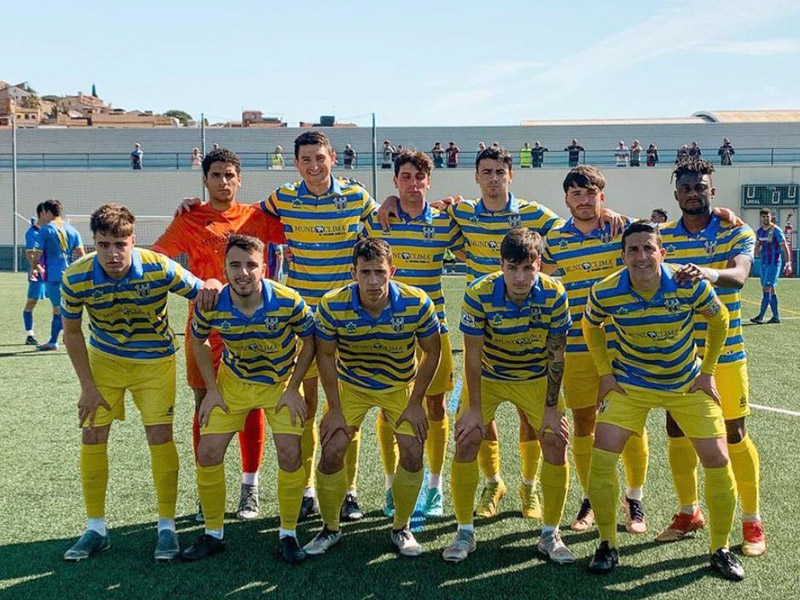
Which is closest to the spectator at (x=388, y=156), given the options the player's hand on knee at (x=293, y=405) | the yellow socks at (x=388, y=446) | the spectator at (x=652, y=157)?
the spectator at (x=652, y=157)

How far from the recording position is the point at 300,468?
13.1 ft

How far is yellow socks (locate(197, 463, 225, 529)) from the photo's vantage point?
3.96 m

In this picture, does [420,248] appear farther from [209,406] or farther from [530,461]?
[209,406]

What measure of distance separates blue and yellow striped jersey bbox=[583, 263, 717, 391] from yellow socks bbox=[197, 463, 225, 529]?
2.06 metres

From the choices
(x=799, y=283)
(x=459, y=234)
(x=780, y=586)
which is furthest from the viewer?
(x=799, y=283)

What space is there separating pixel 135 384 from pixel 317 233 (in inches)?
53.5

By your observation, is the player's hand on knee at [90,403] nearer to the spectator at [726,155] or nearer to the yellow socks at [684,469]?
the yellow socks at [684,469]

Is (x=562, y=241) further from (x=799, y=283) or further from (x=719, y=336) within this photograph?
(x=799, y=283)

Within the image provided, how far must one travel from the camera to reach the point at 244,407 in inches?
161

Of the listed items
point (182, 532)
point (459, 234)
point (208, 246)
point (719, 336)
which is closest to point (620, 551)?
point (719, 336)

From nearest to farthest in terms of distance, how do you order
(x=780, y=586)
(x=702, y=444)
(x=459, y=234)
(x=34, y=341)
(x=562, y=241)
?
1. (x=780, y=586)
2. (x=702, y=444)
3. (x=562, y=241)
4. (x=459, y=234)
5. (x=34, y=341)

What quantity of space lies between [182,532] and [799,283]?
21796mm

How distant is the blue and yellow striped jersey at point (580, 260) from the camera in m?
4.36

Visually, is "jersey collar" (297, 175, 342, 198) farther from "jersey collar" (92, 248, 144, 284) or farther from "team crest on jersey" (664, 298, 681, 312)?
"team crest on jersey" (664, 298, 681, 312)
